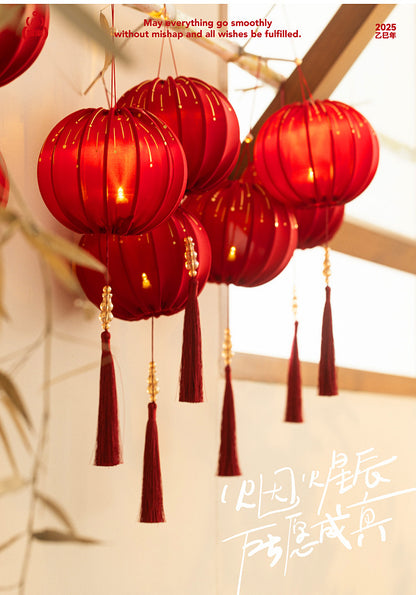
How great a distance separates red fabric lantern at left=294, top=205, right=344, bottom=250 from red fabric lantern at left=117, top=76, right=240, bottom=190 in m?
0.36

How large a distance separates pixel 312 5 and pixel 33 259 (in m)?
1.53

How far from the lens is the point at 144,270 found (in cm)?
149

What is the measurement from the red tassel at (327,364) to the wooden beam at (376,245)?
2.83ft

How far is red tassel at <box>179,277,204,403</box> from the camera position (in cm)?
149

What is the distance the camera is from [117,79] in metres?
1.83

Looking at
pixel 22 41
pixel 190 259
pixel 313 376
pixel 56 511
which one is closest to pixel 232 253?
pixel 190 259

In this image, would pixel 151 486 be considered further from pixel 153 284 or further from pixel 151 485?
pixel 153 284

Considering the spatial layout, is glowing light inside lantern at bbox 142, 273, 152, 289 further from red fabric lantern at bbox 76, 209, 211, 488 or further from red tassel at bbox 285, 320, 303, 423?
red tassel at bbox 285, 320, 303, 423

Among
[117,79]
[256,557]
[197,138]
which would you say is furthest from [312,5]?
[256,557]

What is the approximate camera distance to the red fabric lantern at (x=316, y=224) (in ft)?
6.41

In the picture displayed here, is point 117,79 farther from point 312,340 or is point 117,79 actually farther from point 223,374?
point 312,340

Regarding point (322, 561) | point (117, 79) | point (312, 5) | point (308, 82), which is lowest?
point (322, 561)

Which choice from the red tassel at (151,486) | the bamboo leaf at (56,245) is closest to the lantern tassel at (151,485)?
the red tassel at (151,486)

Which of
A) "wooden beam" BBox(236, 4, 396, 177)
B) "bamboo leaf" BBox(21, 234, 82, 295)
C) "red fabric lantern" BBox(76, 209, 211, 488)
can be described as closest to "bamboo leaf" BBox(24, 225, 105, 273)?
"bamboo leaf" BBox(21, 234, 82, 295)
